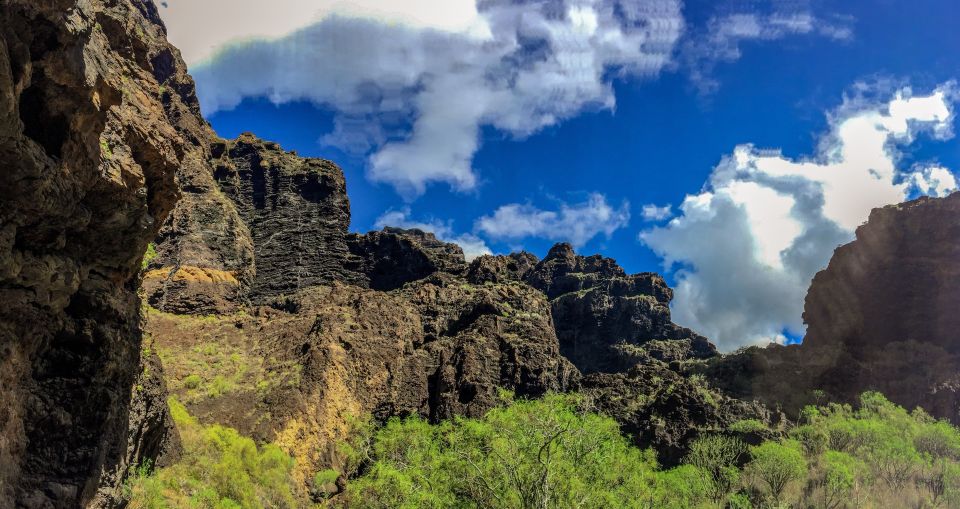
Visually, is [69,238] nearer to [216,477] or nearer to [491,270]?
[216,477]

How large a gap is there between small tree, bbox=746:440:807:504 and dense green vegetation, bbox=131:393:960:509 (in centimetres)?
9

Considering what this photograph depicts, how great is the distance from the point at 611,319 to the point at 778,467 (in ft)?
270

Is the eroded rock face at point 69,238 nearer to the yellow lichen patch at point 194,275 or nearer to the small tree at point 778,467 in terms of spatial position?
the small tree at point 778,467

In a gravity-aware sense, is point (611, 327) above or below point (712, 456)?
above

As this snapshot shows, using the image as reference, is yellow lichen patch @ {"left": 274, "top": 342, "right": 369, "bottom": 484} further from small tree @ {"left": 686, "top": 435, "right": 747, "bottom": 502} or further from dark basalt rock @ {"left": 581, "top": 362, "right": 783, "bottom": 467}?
small tree @ {"left": 686, "top": 435, "right": 747, "bottom": 502}

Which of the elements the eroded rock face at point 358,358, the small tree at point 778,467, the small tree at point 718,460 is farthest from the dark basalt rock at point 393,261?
the small tree at point 778,467

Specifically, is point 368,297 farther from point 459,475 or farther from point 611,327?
point 611,327

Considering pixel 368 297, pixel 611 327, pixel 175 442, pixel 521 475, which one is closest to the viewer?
pixel 521 475

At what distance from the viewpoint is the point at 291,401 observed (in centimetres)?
5031

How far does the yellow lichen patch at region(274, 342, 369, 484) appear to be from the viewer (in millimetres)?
47656

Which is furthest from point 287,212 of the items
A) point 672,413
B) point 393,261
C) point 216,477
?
point 672,413

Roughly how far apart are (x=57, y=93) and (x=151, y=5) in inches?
4664

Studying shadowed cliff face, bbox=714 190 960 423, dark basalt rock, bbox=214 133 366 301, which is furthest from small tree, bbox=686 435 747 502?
dark basalt rock, bbox=214 133 366 301

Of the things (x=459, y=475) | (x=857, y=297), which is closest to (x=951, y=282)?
(x=857, y=297)
